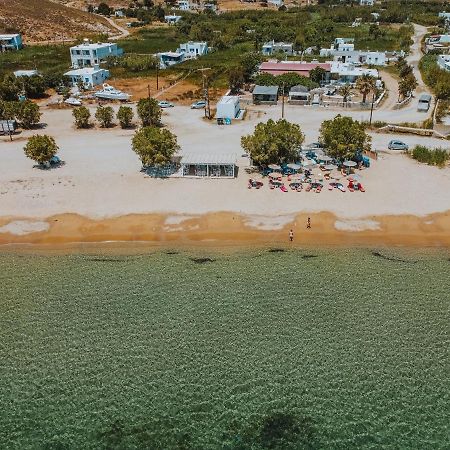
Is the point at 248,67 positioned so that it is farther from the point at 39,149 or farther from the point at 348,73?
the point at 39,149

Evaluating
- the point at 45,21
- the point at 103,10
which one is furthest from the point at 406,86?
the point at 103,10

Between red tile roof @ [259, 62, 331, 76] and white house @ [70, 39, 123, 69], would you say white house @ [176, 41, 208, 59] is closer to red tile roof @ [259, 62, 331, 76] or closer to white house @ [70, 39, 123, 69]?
white house @ [70, 39, 123, 69]

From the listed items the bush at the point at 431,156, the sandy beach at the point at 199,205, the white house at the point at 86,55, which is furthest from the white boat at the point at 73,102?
the bush at the point at 431,156

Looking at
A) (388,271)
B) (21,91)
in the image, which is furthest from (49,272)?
(21,91)

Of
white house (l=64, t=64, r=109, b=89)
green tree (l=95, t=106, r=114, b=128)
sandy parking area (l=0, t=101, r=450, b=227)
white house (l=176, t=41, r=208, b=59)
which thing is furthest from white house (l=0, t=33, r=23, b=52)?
sandy parking area (l=0, t=101, r=450, b=227)

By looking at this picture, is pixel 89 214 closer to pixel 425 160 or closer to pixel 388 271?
pixel 388 271
